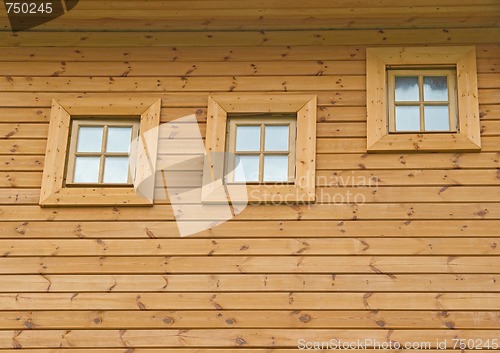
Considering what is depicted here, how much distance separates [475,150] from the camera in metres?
6.12

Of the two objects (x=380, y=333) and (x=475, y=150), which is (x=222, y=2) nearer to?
(x=475, y=150)

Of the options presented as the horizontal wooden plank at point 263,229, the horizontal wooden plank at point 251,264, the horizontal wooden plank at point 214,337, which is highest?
the horizontal wooden plank at point 263,229

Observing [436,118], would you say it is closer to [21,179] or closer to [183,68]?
[183,68]

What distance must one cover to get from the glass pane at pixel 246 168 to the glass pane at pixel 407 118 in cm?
111

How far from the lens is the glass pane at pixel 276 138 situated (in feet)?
20.8

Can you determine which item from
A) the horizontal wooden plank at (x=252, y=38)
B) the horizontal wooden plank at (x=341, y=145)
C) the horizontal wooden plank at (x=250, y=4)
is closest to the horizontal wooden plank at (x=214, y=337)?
the horizontal wooden plank at (x=341, y=145)

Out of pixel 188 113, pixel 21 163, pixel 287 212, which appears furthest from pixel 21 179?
pixel 287 212

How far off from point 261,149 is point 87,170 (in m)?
1.34

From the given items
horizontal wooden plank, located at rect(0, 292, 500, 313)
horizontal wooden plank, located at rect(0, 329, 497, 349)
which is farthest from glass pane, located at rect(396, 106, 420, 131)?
horizontal wooden plank, located at rect(0, 329, 497, 349)

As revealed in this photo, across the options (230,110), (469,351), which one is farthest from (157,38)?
(469,351)

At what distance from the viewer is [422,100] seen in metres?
6.36

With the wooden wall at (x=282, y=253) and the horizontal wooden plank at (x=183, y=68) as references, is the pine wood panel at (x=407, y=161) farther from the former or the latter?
the horizontal wooden plank at (x=183, y=68)

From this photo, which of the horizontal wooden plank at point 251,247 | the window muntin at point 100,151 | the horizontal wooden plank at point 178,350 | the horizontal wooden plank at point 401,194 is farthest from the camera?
the window muntin at point 100,151

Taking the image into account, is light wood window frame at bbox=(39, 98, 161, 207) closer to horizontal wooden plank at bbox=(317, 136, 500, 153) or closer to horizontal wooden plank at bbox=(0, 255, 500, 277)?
horizontal wooden plank at bbox=(0, 255, 500, 277)
